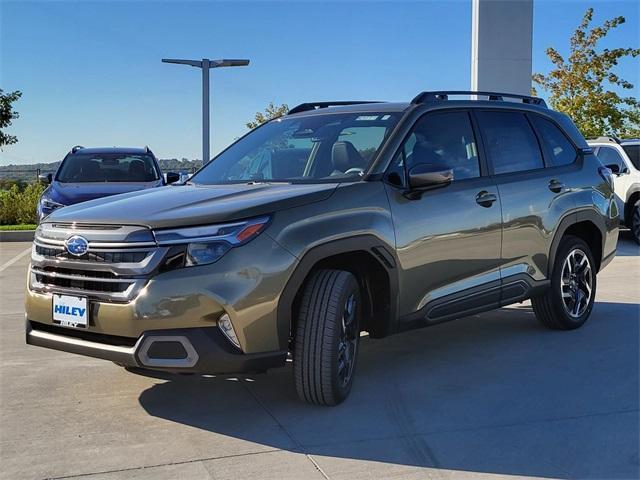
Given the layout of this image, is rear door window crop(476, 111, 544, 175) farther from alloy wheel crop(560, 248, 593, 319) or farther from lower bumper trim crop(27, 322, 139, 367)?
lower bumper trim crop(27, 322, 139, 367)

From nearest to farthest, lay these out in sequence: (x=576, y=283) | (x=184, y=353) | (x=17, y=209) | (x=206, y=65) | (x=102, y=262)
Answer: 1. (x=184, y=353)
2. (x=102, y=262)
3. (x=576, y=283)
4. (x=17, y=209)
5. (x=206, y=65)

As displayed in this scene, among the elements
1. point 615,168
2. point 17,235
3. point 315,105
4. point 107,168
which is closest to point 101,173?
point 107,168

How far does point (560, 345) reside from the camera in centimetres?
576

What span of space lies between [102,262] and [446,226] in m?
2.17

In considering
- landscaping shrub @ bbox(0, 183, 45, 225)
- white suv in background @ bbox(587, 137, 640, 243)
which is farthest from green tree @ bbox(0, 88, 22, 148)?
white suv in background @ bbox(587, 137, 640, 243)

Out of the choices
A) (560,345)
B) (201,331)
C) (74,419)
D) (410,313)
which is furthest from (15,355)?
(560,345)

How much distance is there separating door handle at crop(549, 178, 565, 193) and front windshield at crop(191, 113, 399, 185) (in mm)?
1605

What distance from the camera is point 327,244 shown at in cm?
408

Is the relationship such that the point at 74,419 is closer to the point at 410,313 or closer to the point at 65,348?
the point at 65,348

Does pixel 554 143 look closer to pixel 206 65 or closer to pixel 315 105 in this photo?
pixel 315 105

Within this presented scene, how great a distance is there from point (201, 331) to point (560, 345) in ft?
10.5

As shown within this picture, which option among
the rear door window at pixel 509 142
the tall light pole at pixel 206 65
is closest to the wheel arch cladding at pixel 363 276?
the rear door window at pixel 509 142

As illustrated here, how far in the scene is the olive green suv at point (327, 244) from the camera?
12.3 feet

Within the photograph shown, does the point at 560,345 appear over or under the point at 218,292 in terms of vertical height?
under
